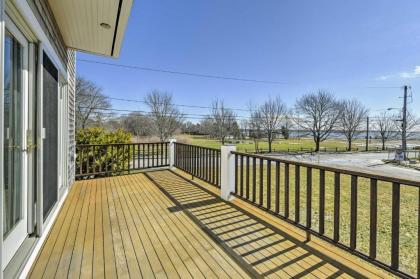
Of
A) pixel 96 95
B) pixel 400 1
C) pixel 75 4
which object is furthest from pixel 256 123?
pixel 75 4

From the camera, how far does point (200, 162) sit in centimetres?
452

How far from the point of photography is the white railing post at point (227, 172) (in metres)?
3.40

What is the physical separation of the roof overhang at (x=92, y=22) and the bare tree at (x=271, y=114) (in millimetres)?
26363

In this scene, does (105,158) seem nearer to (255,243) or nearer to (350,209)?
(255,243)

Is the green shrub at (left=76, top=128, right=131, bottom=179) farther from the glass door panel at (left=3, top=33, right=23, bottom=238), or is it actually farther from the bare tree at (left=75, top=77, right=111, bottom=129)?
the bare tree at (left=75, top=77, right=111, bottom=129)

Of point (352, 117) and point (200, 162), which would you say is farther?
point (352, 117)

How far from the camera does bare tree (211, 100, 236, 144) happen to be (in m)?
27.0

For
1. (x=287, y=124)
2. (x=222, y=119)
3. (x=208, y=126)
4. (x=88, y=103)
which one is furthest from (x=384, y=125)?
(x=88, y=103)

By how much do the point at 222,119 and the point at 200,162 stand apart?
76.6 feet

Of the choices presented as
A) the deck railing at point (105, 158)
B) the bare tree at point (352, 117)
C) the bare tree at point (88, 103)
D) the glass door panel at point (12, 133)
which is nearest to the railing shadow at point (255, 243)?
the glass door panel at point (12, 133)

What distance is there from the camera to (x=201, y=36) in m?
14.6

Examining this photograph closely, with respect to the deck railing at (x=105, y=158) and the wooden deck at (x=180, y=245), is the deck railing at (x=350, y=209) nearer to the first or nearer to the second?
the wooden deck at (x=180, y=245)

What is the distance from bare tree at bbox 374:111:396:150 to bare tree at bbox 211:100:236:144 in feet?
75.6

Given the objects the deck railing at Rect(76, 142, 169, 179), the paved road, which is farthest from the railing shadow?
the paved road
